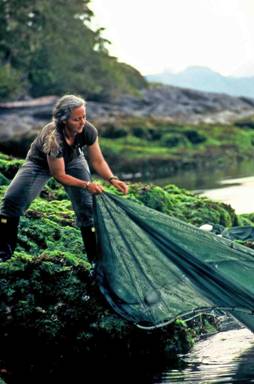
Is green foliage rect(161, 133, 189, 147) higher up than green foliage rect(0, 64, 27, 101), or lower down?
lower down

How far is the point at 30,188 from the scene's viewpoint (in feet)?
31.2

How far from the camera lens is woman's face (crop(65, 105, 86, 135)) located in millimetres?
8961

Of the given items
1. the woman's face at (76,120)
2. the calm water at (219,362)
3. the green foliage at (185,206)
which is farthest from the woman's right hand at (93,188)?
the green foliage at (185,206)

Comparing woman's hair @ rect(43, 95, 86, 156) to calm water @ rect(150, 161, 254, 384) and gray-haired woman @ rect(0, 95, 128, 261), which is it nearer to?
gray-haired woman @ rect(0, 95, 128, 261)

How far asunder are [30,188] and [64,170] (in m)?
0.57

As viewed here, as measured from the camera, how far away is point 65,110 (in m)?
8.99

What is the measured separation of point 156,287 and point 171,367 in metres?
0.87

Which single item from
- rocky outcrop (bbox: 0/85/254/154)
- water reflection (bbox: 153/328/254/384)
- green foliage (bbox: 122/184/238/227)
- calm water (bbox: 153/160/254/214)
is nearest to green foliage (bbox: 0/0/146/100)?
rocky outcrop (bbox: 0/85/254/154)

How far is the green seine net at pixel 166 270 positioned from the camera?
939 cm

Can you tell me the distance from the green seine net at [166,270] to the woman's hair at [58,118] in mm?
906

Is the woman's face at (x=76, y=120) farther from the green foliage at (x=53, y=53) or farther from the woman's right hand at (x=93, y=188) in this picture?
the green foliage at (x=53, y=53)

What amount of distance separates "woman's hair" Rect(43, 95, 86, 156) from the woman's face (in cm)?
3

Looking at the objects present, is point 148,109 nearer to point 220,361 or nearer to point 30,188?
point 30,188

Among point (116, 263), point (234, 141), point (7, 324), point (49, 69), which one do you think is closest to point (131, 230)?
point (116, 263)
